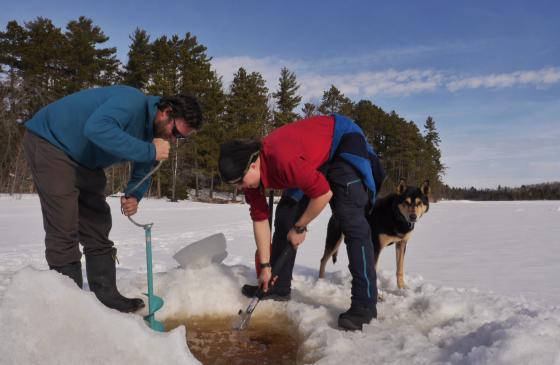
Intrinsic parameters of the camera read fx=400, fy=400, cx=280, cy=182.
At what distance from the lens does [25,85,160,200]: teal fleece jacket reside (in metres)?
2.30

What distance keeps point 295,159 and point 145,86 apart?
30.9 m

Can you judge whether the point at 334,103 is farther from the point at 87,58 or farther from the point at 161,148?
the point at 161,148

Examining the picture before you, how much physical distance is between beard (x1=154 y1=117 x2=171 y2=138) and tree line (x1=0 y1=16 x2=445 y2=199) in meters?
18.7

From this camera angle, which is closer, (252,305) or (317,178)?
(317,178)

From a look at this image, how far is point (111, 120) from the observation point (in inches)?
92.7

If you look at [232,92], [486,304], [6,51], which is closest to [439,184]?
[232,92]

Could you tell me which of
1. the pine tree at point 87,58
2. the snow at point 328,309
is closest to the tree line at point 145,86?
the pine tree at point 87,58

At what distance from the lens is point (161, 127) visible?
2732mm

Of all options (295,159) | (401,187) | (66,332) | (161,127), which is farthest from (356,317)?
(401,187)

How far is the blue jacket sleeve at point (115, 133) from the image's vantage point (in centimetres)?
227

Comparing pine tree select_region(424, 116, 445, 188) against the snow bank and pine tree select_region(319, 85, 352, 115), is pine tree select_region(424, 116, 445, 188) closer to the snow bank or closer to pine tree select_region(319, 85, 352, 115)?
pine tree select_region(319, 85, 352, 115)

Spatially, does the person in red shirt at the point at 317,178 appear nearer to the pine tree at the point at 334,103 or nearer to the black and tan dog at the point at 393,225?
the black and tan dog at the point at 393,225

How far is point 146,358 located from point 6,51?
30.4 meters

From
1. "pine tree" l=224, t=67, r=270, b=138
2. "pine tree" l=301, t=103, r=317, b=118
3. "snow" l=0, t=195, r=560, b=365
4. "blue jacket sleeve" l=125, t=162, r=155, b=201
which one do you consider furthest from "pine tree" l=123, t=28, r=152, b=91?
"blue jacket sleeve" l=125, t=162, r=155, b=201
